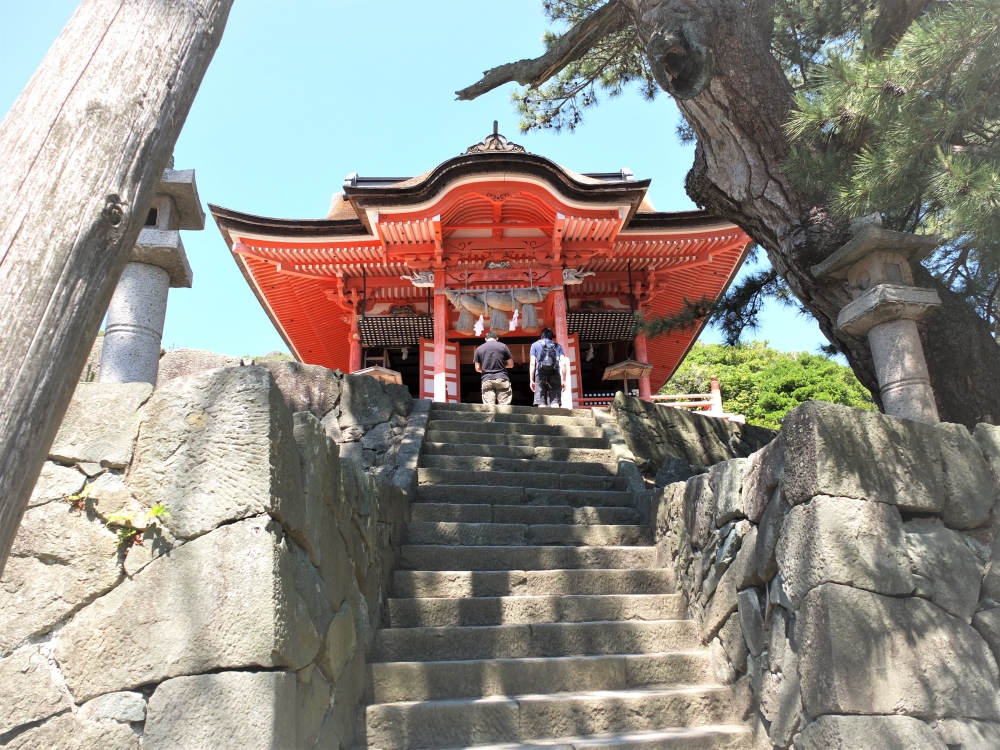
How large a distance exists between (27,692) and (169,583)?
20.7 inches

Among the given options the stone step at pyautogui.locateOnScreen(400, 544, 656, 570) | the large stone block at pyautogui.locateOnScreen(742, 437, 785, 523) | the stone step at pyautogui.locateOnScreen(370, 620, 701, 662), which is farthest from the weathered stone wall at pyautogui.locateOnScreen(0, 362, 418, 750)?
the large stone block at pyautogui.locateOnScreen(742, 437, 785, 523)

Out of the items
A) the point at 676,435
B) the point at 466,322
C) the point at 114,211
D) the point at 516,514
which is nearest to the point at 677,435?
the point at 676,435

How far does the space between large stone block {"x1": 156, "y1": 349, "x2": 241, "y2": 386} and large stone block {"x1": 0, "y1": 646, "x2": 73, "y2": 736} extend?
3.23 m

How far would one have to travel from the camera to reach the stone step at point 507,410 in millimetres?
7574

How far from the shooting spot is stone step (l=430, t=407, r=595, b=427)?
7408mm

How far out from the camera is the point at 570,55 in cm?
582

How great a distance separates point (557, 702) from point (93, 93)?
119 inches

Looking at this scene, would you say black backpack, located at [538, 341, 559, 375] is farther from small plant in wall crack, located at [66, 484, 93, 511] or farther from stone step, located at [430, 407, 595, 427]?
small plant in wall crack, located at [66, 484, 93, 511]

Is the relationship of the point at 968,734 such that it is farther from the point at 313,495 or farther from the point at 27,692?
the point at 27,692

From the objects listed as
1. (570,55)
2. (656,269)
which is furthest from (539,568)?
(656,269)

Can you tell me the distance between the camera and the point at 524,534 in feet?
16.2

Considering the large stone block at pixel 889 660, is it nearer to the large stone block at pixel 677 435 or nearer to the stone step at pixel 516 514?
the stone step at pixel 516 514

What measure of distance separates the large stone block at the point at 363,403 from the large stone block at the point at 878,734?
514 centimetres

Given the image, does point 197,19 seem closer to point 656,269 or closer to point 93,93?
point 93,93
